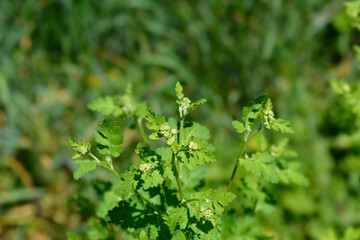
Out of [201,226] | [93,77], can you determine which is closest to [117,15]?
[93,77]

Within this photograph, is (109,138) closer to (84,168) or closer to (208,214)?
(84,168)

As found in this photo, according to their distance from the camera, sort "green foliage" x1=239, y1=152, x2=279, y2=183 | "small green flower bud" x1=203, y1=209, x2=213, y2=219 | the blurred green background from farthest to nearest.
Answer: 1. the blurred green background
2. "green foliage" x1=239, y1=152, x2=279, y2=183
3. "small green flower bud" x1=203, y1=209, x2=213, y2=219

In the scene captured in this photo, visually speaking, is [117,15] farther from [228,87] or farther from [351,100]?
[351,100]

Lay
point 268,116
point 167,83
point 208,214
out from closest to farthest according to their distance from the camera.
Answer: point 208,214 < point 268,116 < point 167,83

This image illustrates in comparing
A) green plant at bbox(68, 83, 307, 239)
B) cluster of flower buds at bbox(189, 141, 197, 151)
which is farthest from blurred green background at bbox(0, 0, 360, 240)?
cluster of flower buds at bbox(189, 141, 197, 151)

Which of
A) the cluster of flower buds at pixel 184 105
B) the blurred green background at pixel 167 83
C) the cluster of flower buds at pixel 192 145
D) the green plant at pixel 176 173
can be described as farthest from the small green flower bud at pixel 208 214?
the blurred green background at pixel 167 83

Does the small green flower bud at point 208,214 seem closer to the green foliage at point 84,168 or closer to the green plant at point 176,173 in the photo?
the green plant at point 176,173

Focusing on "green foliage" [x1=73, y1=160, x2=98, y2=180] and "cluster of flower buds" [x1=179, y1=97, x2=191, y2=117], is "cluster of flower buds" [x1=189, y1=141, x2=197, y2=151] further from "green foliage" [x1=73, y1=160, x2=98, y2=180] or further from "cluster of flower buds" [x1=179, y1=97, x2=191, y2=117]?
"green foliage" [x1=73, y1=160, x2=98, y2=180]

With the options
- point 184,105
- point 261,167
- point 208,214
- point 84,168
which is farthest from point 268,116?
point 84,168
